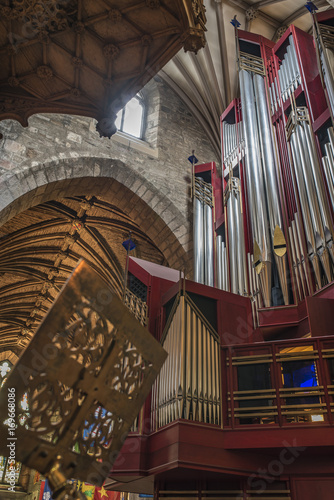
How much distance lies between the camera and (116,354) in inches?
78.0

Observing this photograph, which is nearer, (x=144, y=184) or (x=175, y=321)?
(x=175, y=321)

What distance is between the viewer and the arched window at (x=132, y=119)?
11.0m

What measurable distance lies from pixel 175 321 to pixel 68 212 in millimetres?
8226

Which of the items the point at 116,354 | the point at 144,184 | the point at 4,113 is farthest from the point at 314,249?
the point at 144,184

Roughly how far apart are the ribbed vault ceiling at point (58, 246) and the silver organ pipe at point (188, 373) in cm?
751

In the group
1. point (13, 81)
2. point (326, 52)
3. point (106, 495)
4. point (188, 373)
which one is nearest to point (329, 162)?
point (326, 52)

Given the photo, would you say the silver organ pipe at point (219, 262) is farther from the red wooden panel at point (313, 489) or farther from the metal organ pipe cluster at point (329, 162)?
the red wooden panel at point (313, 489)

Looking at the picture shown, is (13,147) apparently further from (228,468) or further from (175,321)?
(228,468)

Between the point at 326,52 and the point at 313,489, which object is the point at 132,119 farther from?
the point at 313,489

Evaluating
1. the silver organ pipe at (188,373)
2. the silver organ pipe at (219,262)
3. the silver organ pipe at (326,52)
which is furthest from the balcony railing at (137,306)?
the silver organ pipe at (326,52)

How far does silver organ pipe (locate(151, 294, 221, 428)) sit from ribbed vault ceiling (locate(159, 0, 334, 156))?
781 cm

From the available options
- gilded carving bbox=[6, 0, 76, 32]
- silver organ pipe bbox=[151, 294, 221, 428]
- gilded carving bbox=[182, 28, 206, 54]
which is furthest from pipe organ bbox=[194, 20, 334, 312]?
gilded carving bbox=[6, 0, 76, 32]

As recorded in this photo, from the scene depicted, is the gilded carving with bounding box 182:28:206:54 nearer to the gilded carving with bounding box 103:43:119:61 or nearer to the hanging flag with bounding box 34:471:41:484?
the gilded carving with bounding box 103:43:119:61

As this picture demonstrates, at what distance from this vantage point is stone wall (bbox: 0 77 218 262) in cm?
826
